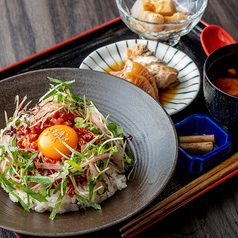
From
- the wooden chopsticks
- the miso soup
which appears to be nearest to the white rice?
the wooden chopsticks

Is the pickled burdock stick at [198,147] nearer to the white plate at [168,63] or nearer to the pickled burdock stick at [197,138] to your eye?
the pickled burdock stick at [197,138]

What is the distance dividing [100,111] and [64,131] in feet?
1.49

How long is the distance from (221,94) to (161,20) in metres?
1.11

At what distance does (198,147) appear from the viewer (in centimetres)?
233

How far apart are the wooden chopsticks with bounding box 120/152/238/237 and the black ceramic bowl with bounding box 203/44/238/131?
30 centimetres

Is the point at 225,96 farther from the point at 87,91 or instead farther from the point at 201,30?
the point at 201,30

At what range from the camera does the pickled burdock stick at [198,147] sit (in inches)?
91.4

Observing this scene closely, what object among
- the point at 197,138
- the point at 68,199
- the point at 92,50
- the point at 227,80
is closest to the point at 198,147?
the point at 197,138

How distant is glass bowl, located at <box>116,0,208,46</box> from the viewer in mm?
3012

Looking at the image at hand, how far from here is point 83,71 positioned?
240cm

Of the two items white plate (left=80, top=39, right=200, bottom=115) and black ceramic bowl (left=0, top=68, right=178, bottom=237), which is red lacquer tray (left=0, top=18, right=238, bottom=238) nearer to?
white plate (left=80, top=39, right=200, bottom=115)

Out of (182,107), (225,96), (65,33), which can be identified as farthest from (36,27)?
(225,96)

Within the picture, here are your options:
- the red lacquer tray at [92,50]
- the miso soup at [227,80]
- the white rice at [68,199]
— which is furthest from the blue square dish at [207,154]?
the white rice at [68,199]

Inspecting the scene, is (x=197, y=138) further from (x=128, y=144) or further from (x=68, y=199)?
(x=68, y=199)
